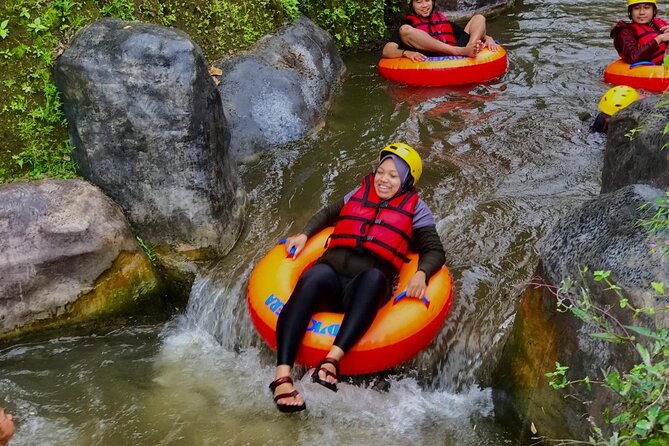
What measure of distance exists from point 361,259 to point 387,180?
0.55 meters

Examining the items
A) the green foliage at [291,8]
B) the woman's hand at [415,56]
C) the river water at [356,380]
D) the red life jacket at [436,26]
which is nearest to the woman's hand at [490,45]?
the red life jacket at [436,26]

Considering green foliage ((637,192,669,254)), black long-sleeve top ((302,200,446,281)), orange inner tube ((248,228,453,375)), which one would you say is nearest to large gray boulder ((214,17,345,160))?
black long-sleeve top ((302,200,446,281))

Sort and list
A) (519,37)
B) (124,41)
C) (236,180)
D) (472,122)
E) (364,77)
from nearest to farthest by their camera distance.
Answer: (124,41) → (236,180) → (472,122) → (364,77) → (519,37)

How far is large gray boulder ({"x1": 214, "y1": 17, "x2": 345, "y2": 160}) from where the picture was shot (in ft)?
20.0

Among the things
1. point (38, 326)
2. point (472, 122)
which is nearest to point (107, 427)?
point (38, 326)

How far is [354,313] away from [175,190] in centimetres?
185

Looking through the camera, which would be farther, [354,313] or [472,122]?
[472,122]

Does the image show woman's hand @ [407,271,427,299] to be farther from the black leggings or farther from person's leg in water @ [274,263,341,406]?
person's leg in water @ [274,263,341,406]

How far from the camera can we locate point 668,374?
1.98 m

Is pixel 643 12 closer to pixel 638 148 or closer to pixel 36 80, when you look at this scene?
pixel 638 148

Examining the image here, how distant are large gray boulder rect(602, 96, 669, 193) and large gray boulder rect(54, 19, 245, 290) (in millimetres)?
2807

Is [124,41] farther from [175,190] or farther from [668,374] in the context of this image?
[668,374]

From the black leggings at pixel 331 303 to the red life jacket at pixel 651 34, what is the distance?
196 inches

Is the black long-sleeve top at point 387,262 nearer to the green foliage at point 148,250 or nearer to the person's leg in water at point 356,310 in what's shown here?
the person's leg in water at point 356,310
